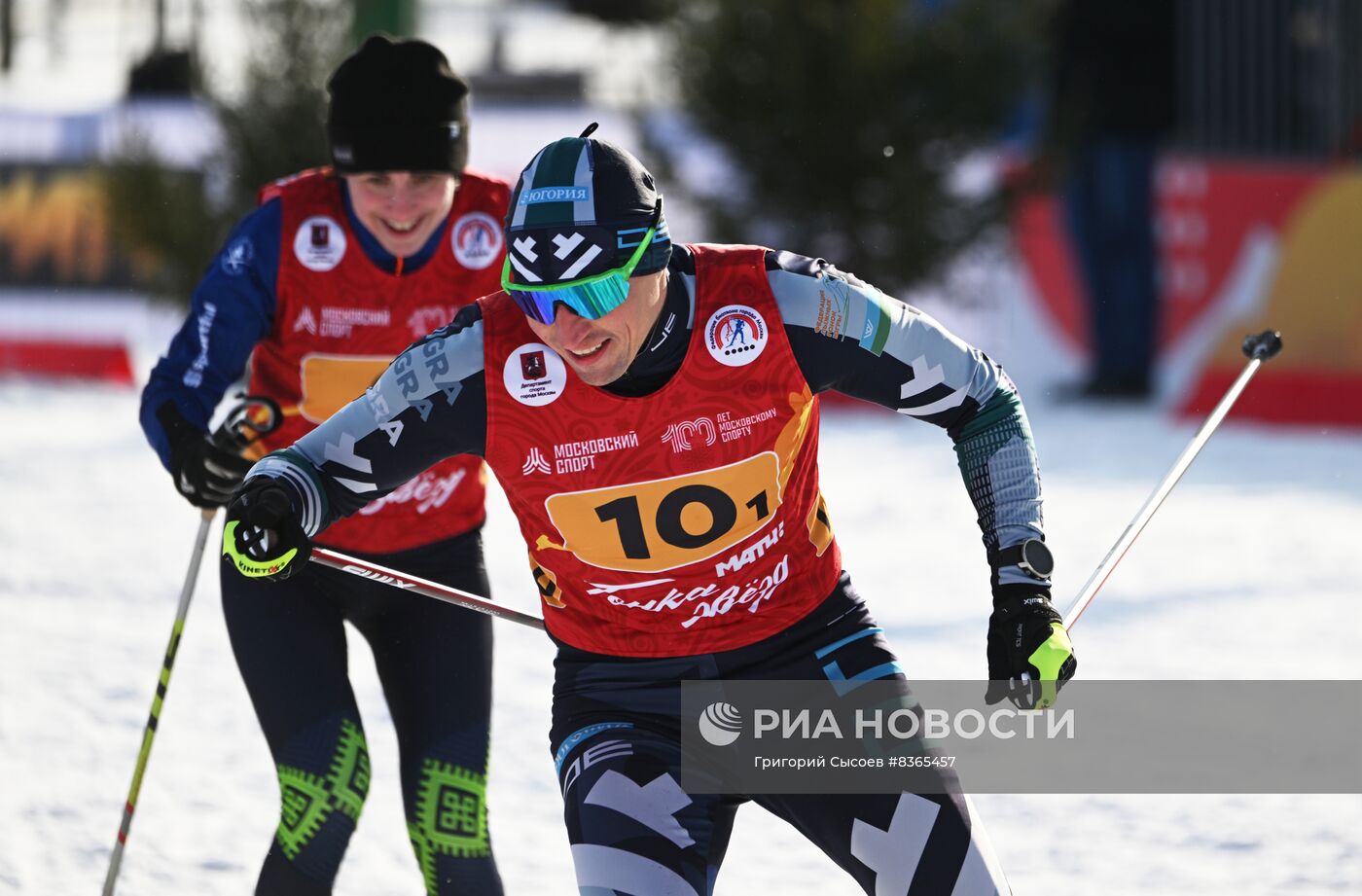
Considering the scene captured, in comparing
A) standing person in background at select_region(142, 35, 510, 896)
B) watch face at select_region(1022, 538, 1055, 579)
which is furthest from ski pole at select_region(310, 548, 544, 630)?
watch face at select_region(1022, 538, 1055, 579)

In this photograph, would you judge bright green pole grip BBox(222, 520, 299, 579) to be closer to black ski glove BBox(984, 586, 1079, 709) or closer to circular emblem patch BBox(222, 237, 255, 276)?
circular emblem patch BBox(222, 237, 255, 276)

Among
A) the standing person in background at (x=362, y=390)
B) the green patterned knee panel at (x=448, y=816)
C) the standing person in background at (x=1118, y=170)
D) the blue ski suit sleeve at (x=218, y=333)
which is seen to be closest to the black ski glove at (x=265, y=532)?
the standing person in background at (x=362, y=390)

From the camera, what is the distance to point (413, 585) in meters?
3.79

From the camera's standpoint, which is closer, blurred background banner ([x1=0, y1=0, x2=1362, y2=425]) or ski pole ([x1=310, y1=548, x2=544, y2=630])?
ski pole ([x1=310, y1=548, x2=544, y2=630])

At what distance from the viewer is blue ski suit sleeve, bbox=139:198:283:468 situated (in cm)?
414

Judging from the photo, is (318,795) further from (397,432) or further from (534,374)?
(534,374)

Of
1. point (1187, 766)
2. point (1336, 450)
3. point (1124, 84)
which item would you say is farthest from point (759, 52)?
point (1187, 766)

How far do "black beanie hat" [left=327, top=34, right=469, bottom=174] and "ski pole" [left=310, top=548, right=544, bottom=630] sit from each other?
3.13 ft

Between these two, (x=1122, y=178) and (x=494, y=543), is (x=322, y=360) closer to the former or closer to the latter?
(x=494, y=543)

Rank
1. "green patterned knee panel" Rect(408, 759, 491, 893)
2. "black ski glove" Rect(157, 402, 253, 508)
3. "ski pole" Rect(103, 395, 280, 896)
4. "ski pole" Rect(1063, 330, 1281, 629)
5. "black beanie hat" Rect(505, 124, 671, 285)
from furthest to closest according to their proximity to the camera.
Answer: "ski pole" Rect(103, 395, 280, 896) < "black ski glove" Rect(157, 402, 253, 508) < "green patterned knee panel" Rect(408, 759, 491, 893) < "ski pole" Rect(1063, 330, 1281, 629) < "black beanie hat" Rect(505, 124, 671, 285)

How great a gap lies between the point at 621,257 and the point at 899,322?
54 centimetres

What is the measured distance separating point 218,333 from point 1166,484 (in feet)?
7.09

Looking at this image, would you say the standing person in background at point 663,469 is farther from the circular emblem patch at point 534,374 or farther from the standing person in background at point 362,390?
the standing person in background at point 362,390

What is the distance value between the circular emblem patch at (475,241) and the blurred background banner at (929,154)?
10001mm
